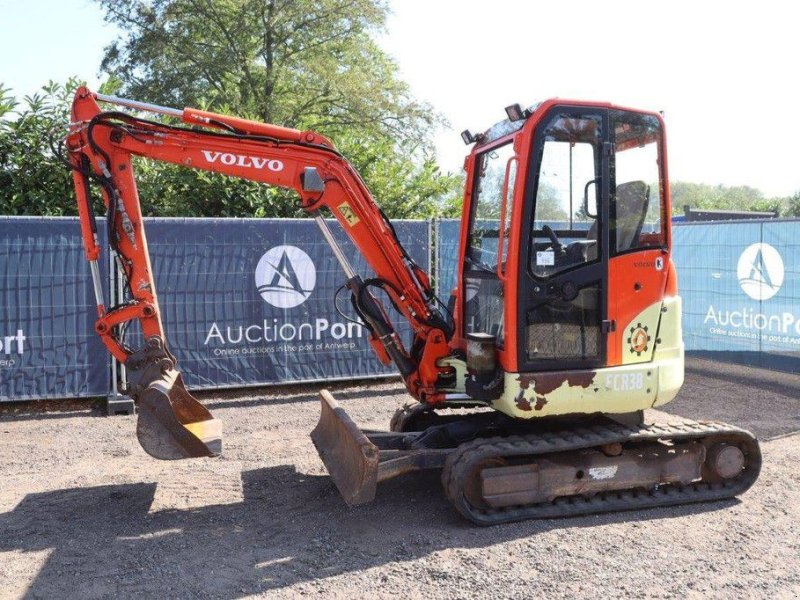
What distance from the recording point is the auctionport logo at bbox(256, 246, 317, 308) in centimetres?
941

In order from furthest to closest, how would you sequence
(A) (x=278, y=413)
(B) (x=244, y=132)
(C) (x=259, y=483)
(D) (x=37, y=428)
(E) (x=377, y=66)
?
(E) (x=377, y=66), (A) (x=278, y=413), (D) (x=37, y=428), (C) (x=259, y=483), (B) (x=244, y=132)

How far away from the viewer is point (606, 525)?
5230 millimetres

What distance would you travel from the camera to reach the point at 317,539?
5.02m

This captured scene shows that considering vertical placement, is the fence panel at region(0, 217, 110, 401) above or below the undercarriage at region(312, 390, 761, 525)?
above

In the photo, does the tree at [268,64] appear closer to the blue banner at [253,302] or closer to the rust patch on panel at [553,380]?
the blue banner at [253,302]

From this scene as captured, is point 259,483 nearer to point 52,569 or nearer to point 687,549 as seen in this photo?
point 52,569

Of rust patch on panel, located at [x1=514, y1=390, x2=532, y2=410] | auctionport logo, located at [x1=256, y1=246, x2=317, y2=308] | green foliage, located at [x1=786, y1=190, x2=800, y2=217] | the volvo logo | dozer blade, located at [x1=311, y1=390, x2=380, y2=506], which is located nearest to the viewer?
dozer blade, located at [x1=311, y1=390, x2=380, y2=506]

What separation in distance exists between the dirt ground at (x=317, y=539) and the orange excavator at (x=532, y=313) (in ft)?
Result: 1.03

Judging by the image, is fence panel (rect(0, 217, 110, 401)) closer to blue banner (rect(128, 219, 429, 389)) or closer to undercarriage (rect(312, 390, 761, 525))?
blue banner (rect(128, 219, 429, 389))

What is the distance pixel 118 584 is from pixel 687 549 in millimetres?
3426

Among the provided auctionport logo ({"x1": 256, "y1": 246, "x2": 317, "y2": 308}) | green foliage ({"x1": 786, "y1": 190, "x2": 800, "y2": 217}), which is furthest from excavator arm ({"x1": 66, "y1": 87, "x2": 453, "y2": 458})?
green foliage ({"x1": 786, "y1": 190, "x2": 800, "y2": 217})

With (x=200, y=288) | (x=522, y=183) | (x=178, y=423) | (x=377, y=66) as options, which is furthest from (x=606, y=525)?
(x=377, y=66)

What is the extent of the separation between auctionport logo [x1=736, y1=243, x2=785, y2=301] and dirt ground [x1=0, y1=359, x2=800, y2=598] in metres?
4.42

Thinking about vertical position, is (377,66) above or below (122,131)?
above
